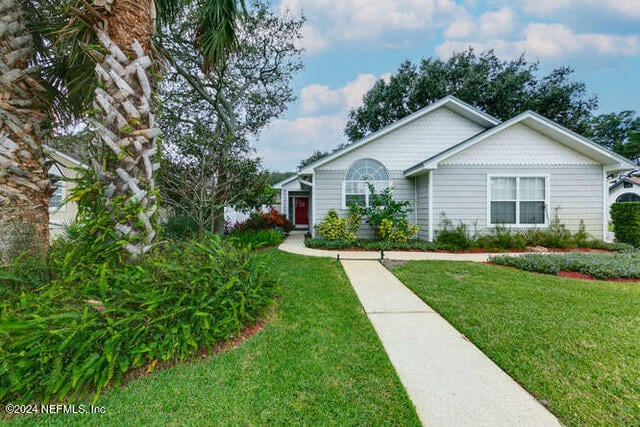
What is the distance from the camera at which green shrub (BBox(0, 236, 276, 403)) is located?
1.95m

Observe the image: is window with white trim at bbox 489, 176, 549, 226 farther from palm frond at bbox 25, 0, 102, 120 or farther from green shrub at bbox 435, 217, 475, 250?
palm frond at bbox 25, 0, 102, 120

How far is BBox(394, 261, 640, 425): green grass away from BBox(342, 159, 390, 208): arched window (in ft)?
17.6

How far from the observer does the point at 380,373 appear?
7.55ft

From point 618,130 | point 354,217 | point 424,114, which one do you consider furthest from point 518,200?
point 618,130

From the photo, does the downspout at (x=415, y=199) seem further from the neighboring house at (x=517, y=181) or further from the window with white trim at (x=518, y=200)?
the window with white trim at (x=518, y=200)

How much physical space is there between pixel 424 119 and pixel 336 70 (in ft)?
22.6

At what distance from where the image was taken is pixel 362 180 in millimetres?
10516

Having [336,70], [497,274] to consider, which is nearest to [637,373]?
[497,274]

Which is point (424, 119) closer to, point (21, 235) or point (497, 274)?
point (497, 274)

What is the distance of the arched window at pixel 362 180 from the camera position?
34.3ft

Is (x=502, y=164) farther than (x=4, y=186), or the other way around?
(x=502, y=164)

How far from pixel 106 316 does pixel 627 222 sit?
44.9 feet

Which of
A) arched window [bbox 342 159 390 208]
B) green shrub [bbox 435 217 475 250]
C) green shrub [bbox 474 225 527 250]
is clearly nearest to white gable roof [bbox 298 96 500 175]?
arched window [bbox 342 159 390 208]

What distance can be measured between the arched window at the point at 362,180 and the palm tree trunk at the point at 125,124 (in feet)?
26.4
